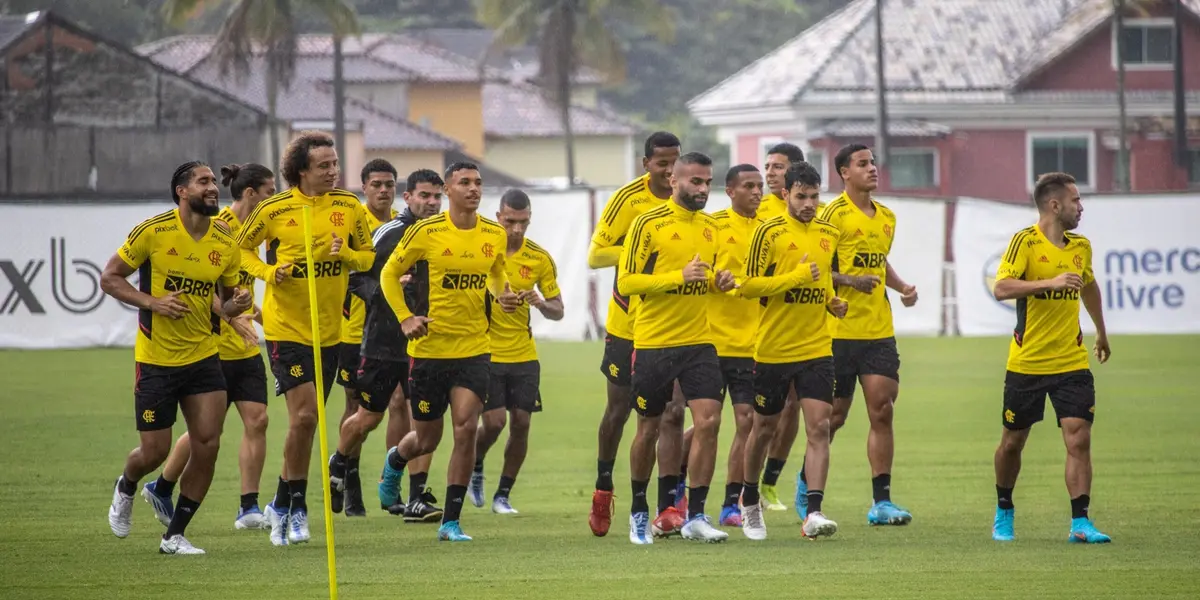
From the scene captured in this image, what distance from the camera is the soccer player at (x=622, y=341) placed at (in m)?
11.1

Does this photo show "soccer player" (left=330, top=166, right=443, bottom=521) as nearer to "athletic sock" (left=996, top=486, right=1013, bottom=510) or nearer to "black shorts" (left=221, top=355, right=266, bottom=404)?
"black shorts" (left=221, top=355, right=266, bottom=404)

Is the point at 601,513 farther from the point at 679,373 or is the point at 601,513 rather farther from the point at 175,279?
the point at 175,279

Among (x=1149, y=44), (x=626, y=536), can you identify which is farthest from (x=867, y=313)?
(x=1149, y=44)

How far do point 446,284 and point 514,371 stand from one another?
7.20 feet

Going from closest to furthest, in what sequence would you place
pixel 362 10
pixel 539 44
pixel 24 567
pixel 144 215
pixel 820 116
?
pixel 24 567, pixel 144 215, pixel 820 116, pixel 539 44, pixel 362 10

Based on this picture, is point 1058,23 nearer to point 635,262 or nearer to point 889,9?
point 889,9

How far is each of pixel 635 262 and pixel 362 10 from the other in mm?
77598

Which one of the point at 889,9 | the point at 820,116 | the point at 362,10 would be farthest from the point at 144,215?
the point at 362,10

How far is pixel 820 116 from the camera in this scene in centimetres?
5428

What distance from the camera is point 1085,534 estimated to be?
10.5m

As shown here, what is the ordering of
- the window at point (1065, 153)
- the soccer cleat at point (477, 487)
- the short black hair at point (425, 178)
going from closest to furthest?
the short black hair at point (425, 178)
the soccer cleat at point (477, 487)
the window at point (1065, 153)

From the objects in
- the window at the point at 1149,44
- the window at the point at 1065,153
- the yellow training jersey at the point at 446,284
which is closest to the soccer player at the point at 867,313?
the yellow training jersey at the point at 446,284

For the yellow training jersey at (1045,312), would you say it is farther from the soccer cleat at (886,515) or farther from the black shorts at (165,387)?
the black shorts at (165,387)

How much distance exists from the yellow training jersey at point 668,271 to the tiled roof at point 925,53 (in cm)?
4312
